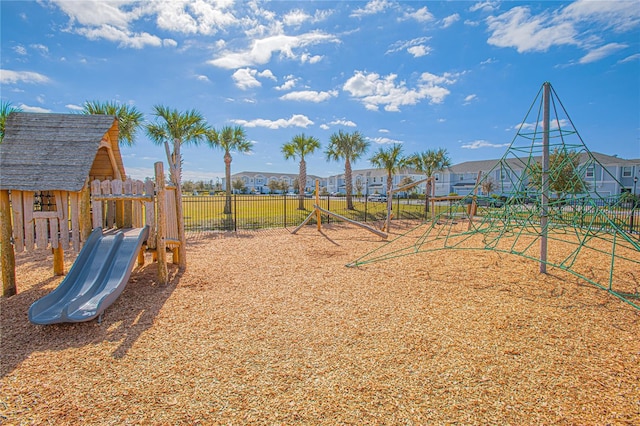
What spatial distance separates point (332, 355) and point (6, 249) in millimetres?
5994

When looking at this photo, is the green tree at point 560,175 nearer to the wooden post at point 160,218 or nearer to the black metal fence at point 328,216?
the black metal fence at point 328,216

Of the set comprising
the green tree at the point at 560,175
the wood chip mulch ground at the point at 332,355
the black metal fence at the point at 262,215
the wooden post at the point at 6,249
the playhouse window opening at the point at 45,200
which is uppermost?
the green tree at the point at 560,175

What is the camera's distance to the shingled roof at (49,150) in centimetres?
513

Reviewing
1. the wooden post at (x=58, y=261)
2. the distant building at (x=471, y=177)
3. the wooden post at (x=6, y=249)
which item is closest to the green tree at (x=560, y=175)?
the distant building at (x=471, y=177)

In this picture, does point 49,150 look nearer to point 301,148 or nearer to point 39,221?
point 39,221

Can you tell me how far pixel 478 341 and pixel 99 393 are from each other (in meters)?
4.12

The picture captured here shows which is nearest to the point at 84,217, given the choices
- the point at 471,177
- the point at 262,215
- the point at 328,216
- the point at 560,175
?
the point at 560,175

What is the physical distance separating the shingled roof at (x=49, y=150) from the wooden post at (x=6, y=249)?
450mm

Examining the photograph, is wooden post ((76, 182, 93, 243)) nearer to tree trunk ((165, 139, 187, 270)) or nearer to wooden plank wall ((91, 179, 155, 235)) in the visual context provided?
wooden plank wall ((91, 179, 155, 235))

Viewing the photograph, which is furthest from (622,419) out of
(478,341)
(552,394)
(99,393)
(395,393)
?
(99,393)

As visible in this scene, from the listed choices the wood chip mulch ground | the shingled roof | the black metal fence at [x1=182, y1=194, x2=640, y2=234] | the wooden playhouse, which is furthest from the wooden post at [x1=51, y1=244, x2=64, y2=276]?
the black metal fence at [x1=182, y1=194, x2=640, y2=234]

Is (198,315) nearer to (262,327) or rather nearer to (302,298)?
(262,327)

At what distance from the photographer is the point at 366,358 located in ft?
11.3

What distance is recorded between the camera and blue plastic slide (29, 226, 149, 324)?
4164 mm
